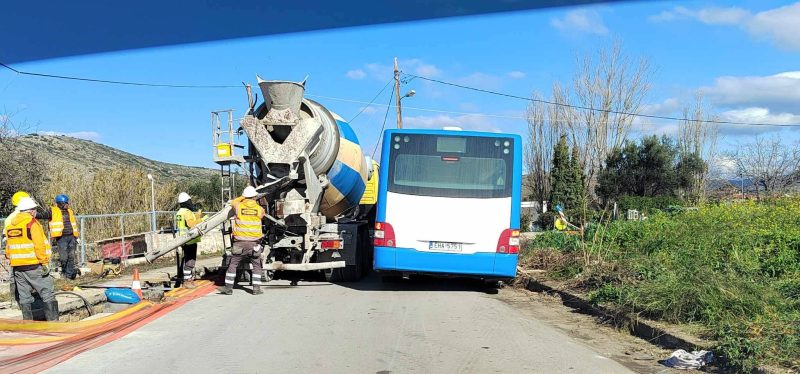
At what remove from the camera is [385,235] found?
11.6 metres

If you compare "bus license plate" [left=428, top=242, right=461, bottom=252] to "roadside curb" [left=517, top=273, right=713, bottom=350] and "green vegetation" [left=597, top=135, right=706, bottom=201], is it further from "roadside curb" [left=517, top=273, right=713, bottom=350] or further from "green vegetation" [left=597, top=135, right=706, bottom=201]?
"green vegetation" [left=597, top=135, right=706, bottom=201]

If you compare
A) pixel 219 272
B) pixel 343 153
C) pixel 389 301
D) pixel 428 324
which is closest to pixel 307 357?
pixel 428 324

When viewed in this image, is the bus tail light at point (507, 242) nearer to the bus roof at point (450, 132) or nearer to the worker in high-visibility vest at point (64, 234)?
the bus roof at point (450, 132)

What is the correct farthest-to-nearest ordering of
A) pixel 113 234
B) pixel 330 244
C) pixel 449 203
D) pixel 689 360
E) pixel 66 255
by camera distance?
pixel 113 234 < pixel 66 255 < pixel 330 244 < pixel 449 203 < pixel 689 360

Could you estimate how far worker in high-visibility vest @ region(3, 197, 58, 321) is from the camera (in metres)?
8.09

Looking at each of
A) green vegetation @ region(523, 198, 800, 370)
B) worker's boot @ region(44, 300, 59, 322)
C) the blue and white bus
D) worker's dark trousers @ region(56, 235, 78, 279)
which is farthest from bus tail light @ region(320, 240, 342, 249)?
worker's dark trousers @ region(56, 235, 78, 279)

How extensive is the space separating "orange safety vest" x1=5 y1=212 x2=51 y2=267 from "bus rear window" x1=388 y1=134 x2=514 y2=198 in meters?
5.63

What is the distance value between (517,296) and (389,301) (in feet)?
8.77

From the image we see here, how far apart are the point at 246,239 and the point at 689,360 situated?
7.36 meters

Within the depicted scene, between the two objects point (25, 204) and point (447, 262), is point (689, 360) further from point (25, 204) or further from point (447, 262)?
point (25, 204)

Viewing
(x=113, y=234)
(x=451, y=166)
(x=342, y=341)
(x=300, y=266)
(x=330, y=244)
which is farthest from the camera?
(x=113, y=234)

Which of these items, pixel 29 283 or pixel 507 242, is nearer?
pixel 29 283

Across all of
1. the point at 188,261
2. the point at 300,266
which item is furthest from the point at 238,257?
the point at 188,261

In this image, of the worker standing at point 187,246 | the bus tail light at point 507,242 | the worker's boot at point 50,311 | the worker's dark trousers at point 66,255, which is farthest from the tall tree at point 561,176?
the worker's boot at point 50,311
